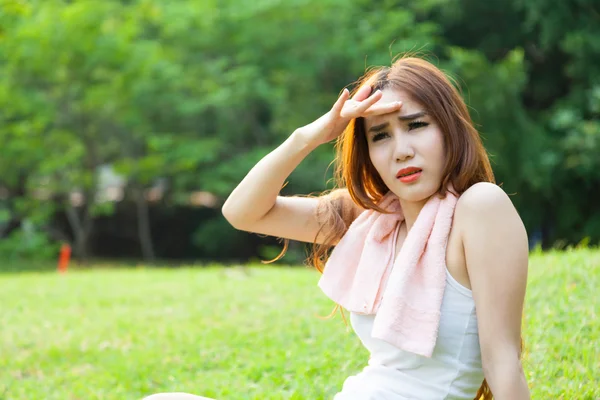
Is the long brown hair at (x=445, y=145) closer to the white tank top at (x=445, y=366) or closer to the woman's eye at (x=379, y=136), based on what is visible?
the woman's eye at (x=379, y=136)

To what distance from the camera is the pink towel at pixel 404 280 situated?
171 cm

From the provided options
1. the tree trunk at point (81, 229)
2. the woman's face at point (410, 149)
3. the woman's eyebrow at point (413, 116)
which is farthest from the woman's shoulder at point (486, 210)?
the tree trunk at point (81, 229)

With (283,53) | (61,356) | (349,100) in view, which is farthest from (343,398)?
(283,53)

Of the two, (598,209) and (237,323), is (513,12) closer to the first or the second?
(598,209)

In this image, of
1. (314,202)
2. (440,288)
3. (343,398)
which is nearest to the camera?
(440,288)

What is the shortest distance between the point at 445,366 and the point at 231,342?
98.3 inches

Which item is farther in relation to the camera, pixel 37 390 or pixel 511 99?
pixel 511 99

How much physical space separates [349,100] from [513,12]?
13736 millimetres

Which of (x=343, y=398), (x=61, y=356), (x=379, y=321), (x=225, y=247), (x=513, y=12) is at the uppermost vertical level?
(x=513, y=12)

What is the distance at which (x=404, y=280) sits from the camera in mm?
1757

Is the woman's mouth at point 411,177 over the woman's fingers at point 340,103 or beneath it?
beneath

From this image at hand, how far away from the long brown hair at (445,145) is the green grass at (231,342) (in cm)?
117

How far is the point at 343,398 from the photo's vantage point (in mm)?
1855

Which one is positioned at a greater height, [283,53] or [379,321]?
[283,53]
